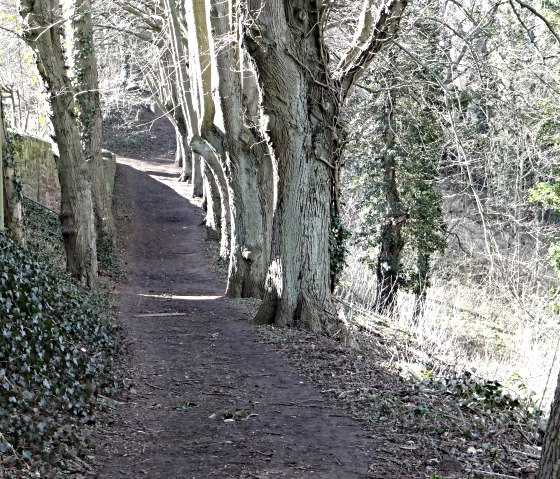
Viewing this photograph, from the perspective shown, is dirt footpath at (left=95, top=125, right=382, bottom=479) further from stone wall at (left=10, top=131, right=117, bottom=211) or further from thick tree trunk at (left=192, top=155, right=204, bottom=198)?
thick tree trunk at (left=192, top=155, right=204, bottom=198)

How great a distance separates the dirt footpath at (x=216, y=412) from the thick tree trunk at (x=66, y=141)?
1518mm

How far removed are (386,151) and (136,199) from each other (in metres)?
16.4

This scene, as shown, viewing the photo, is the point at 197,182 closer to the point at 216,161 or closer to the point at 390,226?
the point at 390,226

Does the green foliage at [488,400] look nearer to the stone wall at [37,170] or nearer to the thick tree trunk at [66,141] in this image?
the thick tree trunk at [66,141]

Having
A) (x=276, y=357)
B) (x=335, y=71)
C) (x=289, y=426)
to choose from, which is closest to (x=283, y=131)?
(x=335, y=71)

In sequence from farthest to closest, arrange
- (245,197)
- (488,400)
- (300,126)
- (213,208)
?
(213,208), (245,197), (300,126), (488,400)

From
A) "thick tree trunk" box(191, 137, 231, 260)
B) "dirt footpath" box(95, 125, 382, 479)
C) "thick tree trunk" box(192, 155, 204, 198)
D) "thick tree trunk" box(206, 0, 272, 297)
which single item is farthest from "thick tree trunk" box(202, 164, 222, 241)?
"dirt footpath" box(95, 125, 382, 479)

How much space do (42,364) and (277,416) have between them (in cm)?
225

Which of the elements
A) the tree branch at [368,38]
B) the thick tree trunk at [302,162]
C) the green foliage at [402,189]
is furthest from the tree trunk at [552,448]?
the green foliage at [402,189]

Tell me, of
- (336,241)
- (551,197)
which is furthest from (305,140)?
(551,197)

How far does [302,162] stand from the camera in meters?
10.8

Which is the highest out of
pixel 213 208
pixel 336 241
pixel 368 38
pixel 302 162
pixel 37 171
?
pixel 368 38

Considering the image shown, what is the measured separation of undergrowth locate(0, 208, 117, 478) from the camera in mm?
5125

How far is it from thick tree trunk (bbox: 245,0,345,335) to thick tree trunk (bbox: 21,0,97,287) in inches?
167
